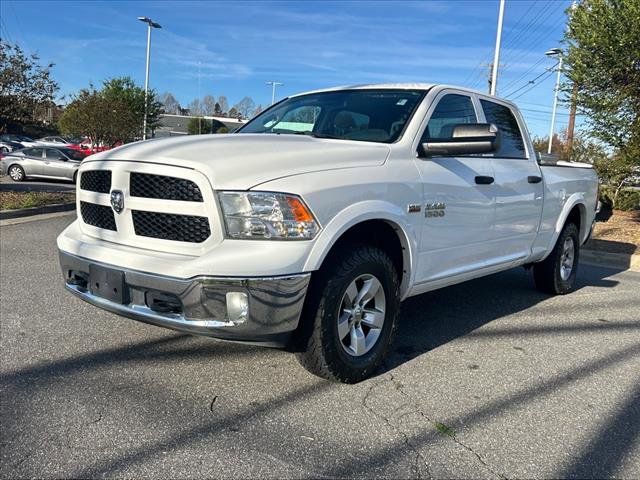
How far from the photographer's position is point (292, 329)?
3.08 meters

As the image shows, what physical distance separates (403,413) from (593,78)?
33.5ft

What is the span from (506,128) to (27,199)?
1026 cm

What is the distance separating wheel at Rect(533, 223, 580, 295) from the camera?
6152 millimetres

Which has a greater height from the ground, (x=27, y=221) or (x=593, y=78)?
(x=593, y=78)

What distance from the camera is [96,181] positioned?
3.59 metres

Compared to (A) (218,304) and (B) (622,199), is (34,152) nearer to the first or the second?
(B) (622,199)

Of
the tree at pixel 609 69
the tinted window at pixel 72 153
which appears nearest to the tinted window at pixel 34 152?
the tinted window at pixel 72 153

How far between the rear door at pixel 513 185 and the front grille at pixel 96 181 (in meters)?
2.89

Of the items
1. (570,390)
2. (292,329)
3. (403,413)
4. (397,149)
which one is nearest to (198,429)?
(292,329)

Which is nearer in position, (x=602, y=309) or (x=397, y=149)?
(x=397, y=149)

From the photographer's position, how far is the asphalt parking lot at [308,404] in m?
2.70

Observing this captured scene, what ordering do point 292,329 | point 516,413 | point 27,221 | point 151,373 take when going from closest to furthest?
1. point 292,329
2. point 516,413
3. point 151,373
4. point 27,221

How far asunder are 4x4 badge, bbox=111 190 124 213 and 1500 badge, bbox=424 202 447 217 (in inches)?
75.1

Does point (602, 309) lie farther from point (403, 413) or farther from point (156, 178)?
point (156, 178)
